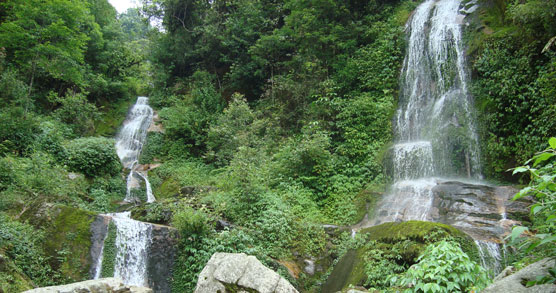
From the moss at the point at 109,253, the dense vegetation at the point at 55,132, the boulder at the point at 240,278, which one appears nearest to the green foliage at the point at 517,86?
the boulder at the point at 240,278

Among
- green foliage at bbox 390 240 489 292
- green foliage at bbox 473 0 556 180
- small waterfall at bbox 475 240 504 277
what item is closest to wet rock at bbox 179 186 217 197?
small waterfall at bbox 475 240 504 277

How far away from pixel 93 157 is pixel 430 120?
41.6 feet

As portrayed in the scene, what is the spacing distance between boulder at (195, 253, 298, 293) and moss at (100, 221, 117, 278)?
2.94 metres

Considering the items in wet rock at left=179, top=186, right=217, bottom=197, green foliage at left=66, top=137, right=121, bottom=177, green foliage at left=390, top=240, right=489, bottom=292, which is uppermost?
green foliage at left=66, top=137, right=121, bottom=177

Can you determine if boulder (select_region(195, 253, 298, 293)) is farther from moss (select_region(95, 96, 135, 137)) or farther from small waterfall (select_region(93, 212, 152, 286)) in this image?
moss (select_region(95, 96, 135, 137))

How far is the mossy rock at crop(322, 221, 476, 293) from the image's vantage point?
6023 mm

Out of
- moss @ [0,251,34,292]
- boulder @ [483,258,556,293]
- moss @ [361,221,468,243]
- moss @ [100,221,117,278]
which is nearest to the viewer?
boulder @ [483,258,556,293]

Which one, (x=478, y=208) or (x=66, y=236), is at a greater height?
(x=478, y=208)

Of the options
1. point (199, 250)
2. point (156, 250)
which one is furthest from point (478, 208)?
point (156, 250)

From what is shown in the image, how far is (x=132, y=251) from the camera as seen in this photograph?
7.65 m

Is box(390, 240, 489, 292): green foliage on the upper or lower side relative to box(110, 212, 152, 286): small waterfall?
upper

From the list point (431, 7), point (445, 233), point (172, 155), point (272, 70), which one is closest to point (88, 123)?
point (172, 155)

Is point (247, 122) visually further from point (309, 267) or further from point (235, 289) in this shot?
point (235, 289)

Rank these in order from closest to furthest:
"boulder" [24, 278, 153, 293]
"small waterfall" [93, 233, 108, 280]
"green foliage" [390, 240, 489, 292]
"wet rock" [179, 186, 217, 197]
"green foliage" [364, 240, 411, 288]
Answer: "green foliage" [390, 240, 489, 292], "boulder" [24, 278, 153, 293], "green foliage" [364, 240, 411, 288], "small waterfall" [93, 233, 108, 280], "wet rock" [179, 186, 217, 197]
